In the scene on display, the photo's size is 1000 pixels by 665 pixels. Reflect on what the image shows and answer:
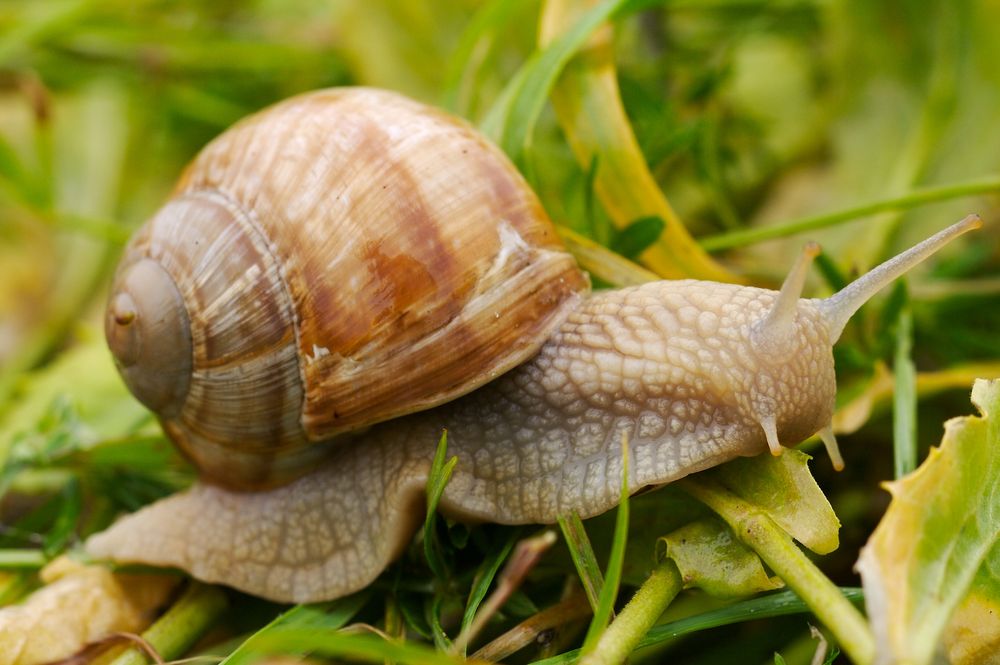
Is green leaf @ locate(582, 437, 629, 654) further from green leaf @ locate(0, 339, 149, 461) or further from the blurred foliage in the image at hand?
green leaf @ locate(0, 339, 149, 461)

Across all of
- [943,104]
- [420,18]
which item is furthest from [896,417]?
[420,18]

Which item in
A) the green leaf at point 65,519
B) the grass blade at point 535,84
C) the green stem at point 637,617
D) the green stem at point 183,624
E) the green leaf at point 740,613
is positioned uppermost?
the grass blade at point 535,84

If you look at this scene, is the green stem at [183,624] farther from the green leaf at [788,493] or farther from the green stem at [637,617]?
the green leaf at [788,493]

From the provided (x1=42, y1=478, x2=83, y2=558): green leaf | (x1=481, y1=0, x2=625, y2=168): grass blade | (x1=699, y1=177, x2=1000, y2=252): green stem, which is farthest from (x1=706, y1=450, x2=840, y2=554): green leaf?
(x1=42, y1=478, x2=83, y2=558): green leaf

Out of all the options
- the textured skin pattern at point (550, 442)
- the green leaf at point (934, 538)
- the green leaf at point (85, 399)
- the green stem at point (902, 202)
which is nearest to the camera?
the green leaf at point (934, 538)

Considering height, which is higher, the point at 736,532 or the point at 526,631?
the point at 736,532

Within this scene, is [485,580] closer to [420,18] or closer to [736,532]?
[736,532]

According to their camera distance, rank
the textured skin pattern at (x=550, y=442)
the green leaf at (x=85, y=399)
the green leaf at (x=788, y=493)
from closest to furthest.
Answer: the green leaf at (x=788, y=493), the textured skin pattern at (x=550, y=442), the green leaf at (x=85, y=399)

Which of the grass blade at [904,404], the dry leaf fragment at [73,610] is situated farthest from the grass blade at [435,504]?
the grass blade at [904,404]
